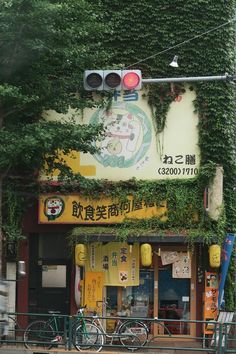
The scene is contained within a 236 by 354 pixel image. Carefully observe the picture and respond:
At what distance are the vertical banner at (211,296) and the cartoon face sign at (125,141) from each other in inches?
155

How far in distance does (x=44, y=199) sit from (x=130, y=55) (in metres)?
4.91

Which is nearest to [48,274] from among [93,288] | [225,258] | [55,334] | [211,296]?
[93,288]

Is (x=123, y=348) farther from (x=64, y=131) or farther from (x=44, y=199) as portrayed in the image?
(x=64, y=131)

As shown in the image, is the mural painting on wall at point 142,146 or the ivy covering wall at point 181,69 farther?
the mural painting on wall at point 142,146

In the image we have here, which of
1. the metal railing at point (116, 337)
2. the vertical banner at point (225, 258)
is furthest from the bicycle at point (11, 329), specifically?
the vertical banner at point (225, 258)

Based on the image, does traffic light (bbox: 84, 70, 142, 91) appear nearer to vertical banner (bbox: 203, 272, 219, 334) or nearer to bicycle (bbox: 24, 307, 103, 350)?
bicycle (bbox: 24, 307, 103, 350)

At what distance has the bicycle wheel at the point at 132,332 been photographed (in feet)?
54.3

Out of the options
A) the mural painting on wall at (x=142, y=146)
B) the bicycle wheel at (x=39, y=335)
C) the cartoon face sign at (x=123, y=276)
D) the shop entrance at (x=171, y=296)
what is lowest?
the bicycle wheel at (x=39, y=335)

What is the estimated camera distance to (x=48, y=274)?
1905 centimetres

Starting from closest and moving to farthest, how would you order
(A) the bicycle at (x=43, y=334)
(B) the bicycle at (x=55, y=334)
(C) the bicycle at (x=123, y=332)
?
(B) the bicycle at (x=55, y=334) < (A) the bicycle at (x=43, y=334) < (C) the bicycle at (x=123, y=332)

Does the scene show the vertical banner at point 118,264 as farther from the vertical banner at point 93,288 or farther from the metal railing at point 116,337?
the metal railing at point 116,337

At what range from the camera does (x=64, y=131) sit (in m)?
15.3

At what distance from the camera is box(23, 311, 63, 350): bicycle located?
612 inches

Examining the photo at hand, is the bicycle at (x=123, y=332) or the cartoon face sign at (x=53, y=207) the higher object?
the cartoon face sign at (x=53, y=207)
